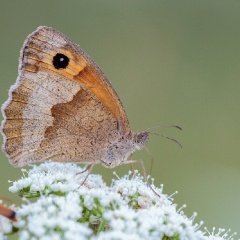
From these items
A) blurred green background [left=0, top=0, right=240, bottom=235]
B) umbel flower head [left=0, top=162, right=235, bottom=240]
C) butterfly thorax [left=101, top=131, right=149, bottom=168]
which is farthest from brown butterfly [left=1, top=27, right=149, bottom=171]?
blurred green background [left=0, top=0, right=240, bottom=235]

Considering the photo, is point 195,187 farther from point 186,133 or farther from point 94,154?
point 94,154

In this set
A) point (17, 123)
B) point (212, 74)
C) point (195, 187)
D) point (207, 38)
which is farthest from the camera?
point (207, 38)

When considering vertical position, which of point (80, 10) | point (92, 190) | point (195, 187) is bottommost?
point (195, 187)

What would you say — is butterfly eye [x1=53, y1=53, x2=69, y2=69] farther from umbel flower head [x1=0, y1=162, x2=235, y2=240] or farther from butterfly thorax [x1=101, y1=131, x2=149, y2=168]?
umbel flower head [x1=0, y1=162, x2=235, y2=240]

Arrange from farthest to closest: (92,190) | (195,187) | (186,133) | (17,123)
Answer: (186,133) → (195,187) → (17,123) → (92,190)

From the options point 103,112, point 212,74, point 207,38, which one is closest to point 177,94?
point 212,74

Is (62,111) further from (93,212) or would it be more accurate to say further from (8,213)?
(8,213)

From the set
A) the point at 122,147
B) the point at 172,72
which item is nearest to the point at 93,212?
the point at 122,147
